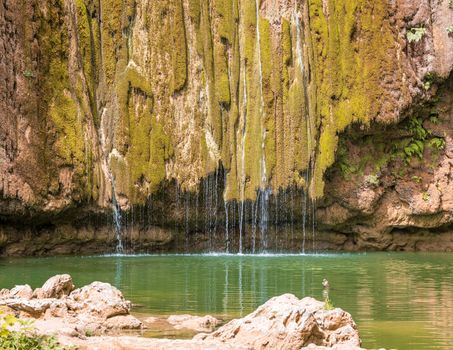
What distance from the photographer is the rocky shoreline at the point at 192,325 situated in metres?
11.5

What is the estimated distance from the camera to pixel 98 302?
14.7 m

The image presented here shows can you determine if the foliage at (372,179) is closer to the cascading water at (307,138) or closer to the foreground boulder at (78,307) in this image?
the cascading water at (307,138)

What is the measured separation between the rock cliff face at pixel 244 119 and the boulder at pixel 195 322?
13942 millimetres

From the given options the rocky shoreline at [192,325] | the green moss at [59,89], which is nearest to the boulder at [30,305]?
the rocky shoreline at [192,325]

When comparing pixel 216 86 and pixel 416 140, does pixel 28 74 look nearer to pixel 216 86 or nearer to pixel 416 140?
pixel 216 86

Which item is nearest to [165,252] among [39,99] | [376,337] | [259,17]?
[39,99]

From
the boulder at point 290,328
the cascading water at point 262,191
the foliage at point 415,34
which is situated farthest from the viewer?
the foliage at point 415,34

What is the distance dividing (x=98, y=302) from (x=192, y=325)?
161 cm

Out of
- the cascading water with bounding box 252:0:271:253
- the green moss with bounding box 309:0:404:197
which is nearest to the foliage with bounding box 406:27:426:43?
the green moss with bounding box 309:0:404:197

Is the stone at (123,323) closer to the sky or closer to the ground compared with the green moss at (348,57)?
closer to the ground

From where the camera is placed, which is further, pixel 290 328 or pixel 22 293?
pixel 22 293

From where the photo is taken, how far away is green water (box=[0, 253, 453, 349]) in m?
15.2

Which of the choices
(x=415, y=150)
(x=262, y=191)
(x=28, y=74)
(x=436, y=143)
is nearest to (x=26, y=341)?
(x=28, y=74)

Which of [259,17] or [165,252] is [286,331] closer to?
[165,252]
